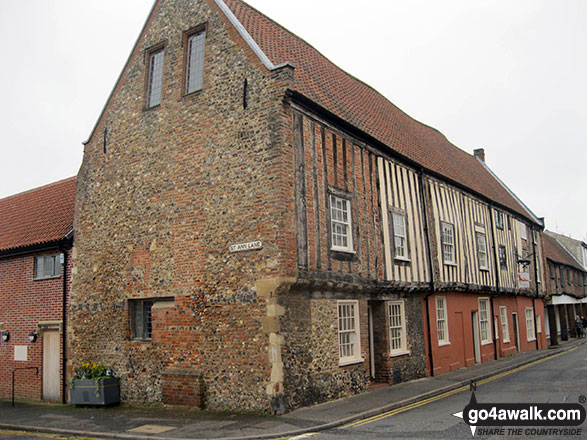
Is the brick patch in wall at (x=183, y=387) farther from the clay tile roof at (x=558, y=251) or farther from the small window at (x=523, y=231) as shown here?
the clay tile roof at (x=558, y=251)

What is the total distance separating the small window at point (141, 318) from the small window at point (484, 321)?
1515 cm

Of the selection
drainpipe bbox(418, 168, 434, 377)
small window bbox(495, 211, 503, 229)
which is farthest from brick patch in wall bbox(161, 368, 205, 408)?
small window bbox(495, 211, 503, 229)

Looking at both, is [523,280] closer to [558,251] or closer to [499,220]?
[499,220]

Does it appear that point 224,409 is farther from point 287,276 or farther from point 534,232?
point 534,232

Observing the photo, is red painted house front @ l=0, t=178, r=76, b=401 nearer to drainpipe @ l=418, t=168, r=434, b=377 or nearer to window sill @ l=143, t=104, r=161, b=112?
window sill @ l=143, t=104, r=161, b=112

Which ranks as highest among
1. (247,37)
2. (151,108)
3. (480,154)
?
(480,154)

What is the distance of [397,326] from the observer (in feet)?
55.7

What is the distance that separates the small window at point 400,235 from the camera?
17.2 meters

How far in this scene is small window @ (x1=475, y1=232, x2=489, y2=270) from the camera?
23.8m

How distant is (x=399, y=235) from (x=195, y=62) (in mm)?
8440

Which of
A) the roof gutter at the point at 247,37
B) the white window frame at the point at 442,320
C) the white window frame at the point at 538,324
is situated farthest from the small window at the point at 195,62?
the white window frame at the point at 538,324

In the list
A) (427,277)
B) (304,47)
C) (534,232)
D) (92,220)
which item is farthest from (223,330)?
(534,232)

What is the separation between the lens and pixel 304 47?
18031 millimetres

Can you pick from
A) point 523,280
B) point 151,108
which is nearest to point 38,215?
point 151,108
